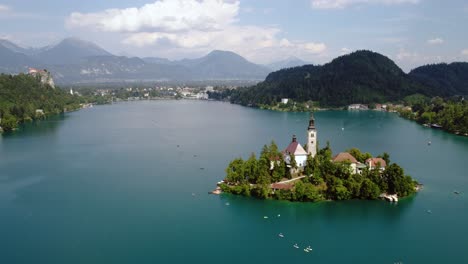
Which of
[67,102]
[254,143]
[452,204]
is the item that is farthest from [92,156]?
[67,102]

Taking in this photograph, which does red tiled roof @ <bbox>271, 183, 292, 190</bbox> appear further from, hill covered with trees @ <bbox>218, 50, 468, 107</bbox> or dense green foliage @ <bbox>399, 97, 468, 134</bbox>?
hill covered with trees @ <bbox>218, 50, 468, 107</bbox>

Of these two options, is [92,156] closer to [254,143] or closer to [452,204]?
[254,143]

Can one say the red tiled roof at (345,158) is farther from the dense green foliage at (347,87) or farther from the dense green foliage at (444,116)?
the dense green foliage at (347,87)

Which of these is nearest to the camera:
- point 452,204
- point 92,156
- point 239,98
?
point 452,204

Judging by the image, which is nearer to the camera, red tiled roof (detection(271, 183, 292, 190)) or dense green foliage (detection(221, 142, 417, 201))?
dense green foliage (detection(221, 142, 417, 201))

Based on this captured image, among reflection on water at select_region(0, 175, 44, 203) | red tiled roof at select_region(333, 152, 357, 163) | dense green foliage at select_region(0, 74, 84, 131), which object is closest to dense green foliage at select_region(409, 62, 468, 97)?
dense green foliage at select_region(0, 74, 84, 131)

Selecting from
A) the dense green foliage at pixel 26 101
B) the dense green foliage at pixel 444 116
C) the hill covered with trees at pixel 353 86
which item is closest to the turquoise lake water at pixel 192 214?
the dense green foliage at pixel 444 116

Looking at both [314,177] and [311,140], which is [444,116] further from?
[314,177]
